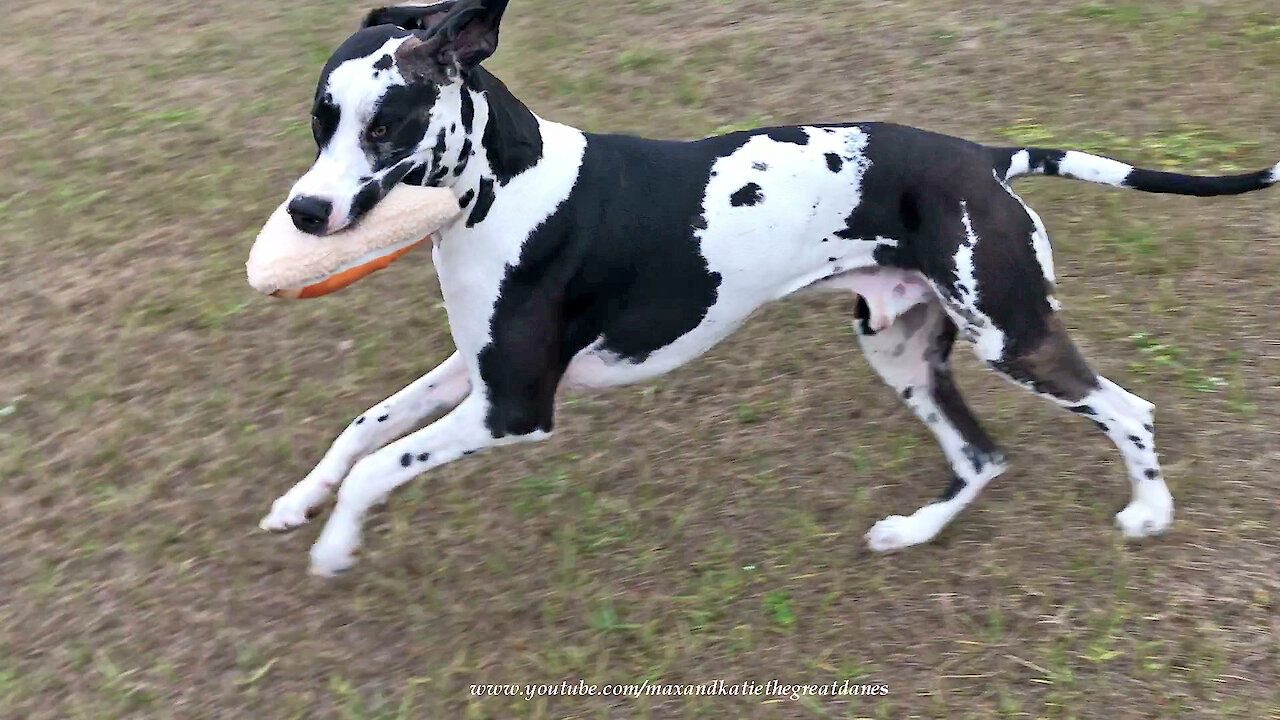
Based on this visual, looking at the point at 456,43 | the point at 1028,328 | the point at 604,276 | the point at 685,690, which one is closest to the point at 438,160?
the point at 456,43

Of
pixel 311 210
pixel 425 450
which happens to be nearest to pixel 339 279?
pixel 311 210

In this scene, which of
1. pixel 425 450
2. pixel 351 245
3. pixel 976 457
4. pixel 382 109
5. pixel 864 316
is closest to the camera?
pixel 382 109

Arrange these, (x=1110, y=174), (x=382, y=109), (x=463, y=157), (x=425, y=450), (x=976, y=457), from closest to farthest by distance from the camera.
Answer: (x=382, y=109) < (x=463, y=157) < (x=425, y=450) < (x=1110, y=174) < (x=976, y=457)

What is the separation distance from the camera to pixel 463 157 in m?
3.23

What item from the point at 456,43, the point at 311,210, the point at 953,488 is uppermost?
the point at 456,43

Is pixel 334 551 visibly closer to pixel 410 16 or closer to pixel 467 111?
pixel 467 111

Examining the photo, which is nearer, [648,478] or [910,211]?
[910,211]

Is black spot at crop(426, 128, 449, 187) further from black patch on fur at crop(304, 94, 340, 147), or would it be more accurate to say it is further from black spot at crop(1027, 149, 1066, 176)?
black spot at crop(1027, 149, 1066, 176)

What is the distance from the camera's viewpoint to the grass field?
361cm

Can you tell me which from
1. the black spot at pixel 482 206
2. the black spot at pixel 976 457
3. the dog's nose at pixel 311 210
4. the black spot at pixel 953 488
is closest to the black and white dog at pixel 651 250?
the black spot at pixel 482 206

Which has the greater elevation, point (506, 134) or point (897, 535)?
point (506, 134)

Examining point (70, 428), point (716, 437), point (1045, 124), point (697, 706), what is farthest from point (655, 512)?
point (1045, 124)

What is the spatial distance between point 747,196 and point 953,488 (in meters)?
1.42

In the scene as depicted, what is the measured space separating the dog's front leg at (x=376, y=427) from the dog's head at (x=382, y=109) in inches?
32.6
